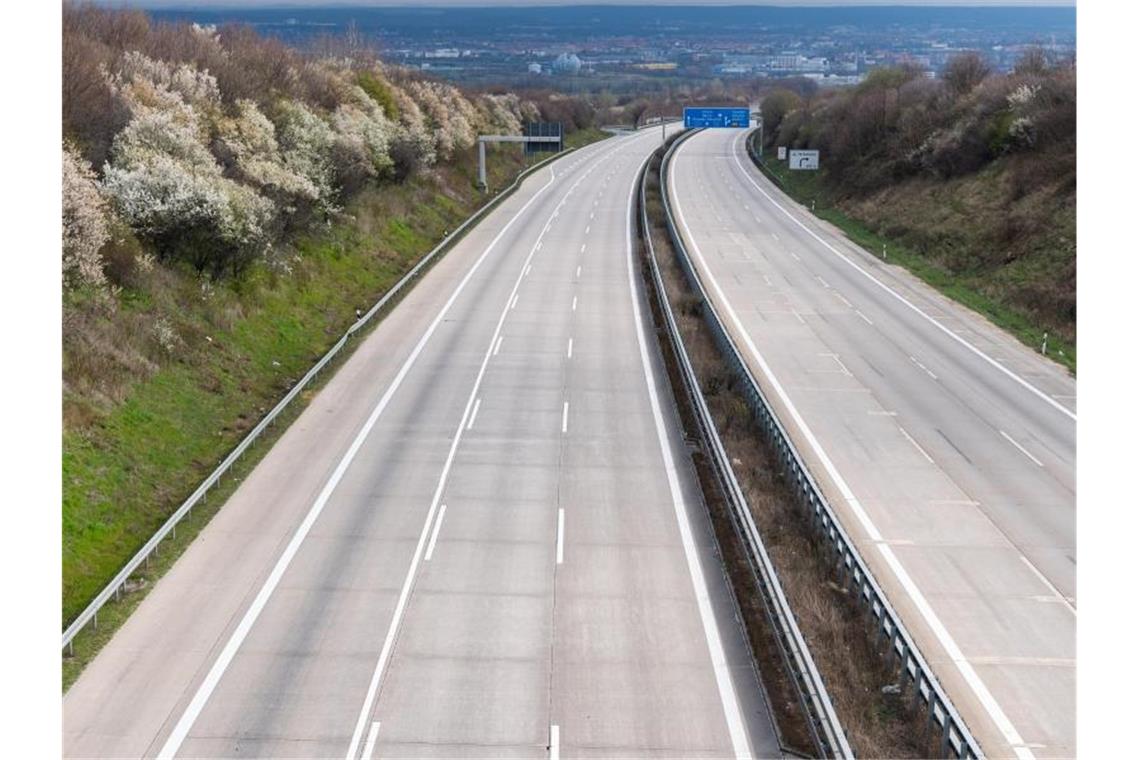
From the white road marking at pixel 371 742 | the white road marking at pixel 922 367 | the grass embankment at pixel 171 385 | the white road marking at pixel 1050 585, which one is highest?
the grass embankment at pixel 171 385

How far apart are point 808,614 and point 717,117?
92.5 metres

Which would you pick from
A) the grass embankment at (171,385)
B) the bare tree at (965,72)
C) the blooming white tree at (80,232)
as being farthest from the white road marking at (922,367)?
the bare tree at (965,72)

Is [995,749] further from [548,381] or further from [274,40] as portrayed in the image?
[274,40]

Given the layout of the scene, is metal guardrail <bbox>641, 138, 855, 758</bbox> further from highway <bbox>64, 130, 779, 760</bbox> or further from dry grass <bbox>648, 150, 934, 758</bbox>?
highway <bbox>64, 130, 779, 760</bbox>

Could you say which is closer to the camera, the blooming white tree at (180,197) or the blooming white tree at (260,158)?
the blooming white tree at (180,197)

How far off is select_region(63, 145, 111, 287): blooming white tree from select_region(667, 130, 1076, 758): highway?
18275mm

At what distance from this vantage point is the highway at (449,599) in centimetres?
1639

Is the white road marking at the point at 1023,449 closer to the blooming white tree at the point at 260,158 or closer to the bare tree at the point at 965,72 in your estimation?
the blooming white tree at the point at 260,158

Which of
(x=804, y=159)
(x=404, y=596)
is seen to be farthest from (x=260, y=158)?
(x=804, y=159)

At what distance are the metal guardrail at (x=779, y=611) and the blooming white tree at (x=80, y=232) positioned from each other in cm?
1592

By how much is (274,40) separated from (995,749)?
71.7 metres

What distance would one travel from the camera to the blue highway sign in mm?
106375

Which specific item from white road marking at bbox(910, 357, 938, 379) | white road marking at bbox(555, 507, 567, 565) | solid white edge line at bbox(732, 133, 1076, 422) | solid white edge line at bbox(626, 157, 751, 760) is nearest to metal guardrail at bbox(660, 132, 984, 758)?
solid white edge line at bbox(626, 157, 751, 760)

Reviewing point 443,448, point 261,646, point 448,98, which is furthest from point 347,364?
point 448,98
